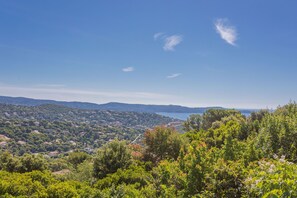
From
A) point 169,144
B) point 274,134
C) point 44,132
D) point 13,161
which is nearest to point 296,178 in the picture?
point 274,134

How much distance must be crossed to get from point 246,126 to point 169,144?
326 inches

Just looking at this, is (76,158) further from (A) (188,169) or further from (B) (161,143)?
(A) (188,169)

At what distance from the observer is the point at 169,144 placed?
94.2ft

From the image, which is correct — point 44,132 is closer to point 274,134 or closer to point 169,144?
point 169,144

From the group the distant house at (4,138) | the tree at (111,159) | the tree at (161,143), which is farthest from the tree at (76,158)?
the distant house at (4,138)

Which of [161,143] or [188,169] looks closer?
[188,169]

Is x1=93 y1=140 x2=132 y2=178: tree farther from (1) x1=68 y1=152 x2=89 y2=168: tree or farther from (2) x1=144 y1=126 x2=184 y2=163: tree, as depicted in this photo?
(1) x1=68 y1=152 x2=89 y2=168: tree

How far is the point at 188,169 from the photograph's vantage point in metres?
12.0

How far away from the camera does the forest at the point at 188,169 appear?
25.6ft

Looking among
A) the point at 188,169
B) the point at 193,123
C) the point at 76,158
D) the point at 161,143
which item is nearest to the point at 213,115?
the point at 193,123

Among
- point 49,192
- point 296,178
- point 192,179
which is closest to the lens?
point 296,178

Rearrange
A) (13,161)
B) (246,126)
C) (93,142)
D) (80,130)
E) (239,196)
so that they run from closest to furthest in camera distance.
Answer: (239,196)
(246,126)
(13,161)
(93,142)
(80,130)

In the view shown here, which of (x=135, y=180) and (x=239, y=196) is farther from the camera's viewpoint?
(x=135, y=180)

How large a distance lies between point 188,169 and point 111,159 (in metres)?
14.2
